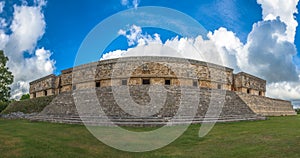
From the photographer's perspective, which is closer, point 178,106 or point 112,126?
point 112,126

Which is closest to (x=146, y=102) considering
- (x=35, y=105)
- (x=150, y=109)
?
(x=150, y=109)

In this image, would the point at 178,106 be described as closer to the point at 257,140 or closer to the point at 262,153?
the point at 257,140

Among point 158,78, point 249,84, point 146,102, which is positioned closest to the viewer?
point 146,102

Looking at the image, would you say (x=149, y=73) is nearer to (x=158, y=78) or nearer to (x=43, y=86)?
(x=158, y=78)

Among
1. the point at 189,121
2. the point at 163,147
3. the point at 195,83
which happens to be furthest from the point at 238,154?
the point at 195,83

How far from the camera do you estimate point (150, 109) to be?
47.1 feet

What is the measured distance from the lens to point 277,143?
7297 mm

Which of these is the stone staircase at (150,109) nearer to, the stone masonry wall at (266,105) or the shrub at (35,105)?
the shrub at (35,105)

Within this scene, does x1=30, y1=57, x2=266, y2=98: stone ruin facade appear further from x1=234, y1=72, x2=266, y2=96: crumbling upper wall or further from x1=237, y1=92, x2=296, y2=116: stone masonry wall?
x1=237, y1=92, x2=296, y2=116: stone masonry wall

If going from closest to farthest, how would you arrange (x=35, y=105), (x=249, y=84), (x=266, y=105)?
(x=35, y=105) < (x=266, y=105) < (x=249, y=84)

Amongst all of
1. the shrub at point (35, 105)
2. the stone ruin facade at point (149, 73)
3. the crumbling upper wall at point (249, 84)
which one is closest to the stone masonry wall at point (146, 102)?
the stone ruin facade at point (149, 73)

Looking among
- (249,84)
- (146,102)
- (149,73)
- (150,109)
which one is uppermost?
(149,73)

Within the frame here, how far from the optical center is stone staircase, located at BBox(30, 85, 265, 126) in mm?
13422

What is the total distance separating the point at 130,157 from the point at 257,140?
4643mm
